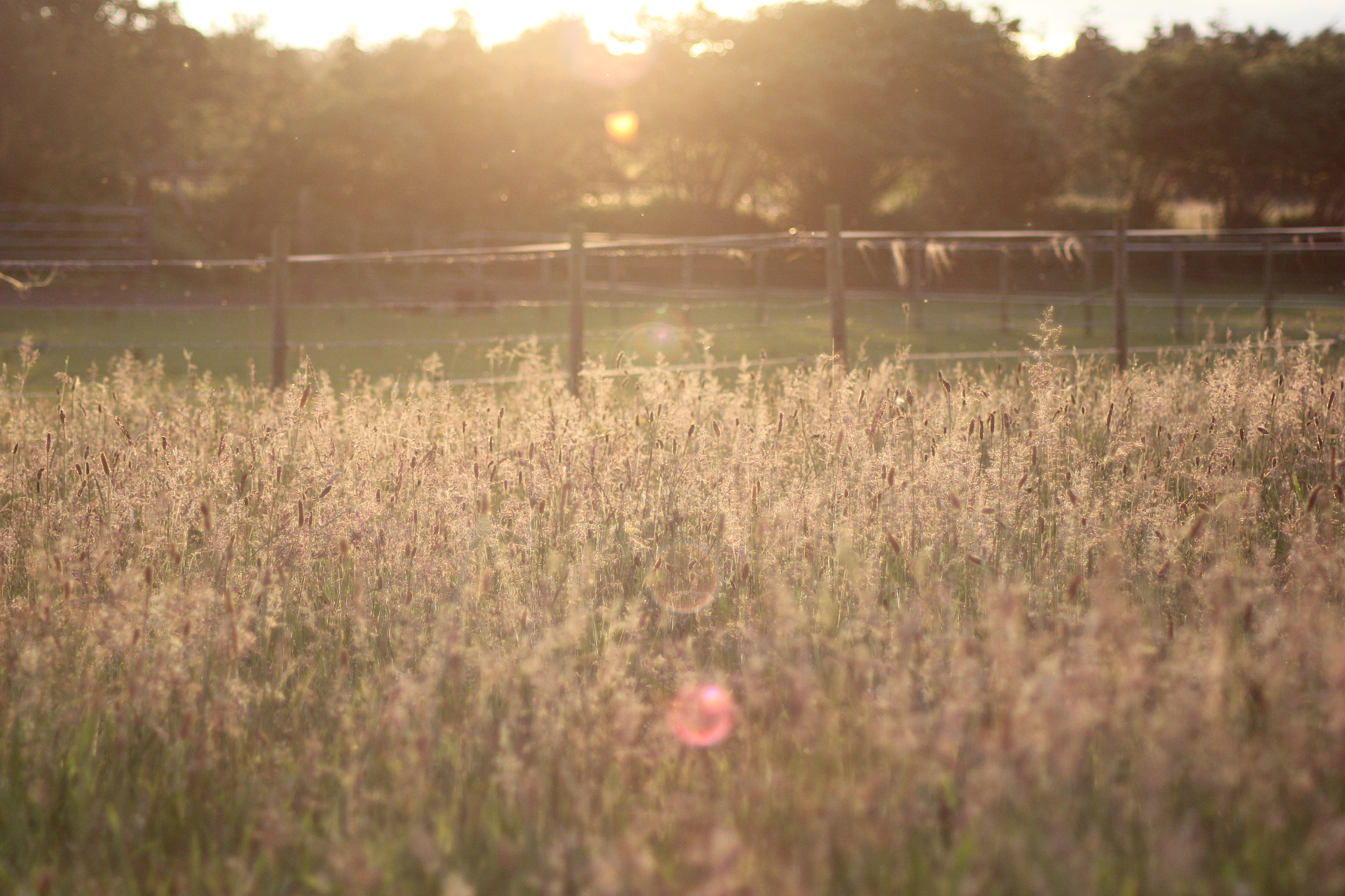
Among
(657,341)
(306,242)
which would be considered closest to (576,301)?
(657,341)

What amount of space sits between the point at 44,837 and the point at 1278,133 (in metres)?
34.0

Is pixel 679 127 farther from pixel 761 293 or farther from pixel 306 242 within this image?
pixel 761 293

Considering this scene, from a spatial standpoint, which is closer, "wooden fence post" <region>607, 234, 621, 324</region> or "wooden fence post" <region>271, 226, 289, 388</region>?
"wooden fence post" <region>271, 226, 289, 388</region>

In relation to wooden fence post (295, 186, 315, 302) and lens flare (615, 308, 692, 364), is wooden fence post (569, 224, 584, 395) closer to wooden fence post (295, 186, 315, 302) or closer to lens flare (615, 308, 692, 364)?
lens flare (615, 308, 692, 364)

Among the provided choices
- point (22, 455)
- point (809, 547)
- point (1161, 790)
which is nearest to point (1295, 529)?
point (809, 547)

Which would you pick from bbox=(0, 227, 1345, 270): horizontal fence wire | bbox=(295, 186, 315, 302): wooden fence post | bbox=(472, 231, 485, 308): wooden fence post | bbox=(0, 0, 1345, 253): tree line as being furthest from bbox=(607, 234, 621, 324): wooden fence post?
bbox=(295, 186, 315, 302): wooden fence post

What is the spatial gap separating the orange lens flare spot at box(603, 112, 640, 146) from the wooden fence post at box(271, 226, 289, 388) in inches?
995

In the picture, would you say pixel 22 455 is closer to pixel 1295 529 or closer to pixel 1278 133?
pixel 1295 529

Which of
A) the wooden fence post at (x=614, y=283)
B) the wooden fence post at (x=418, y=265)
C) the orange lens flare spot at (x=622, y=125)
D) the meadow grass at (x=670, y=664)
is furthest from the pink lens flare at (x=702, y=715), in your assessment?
the orange lens flare spot at (x=622, y=125)

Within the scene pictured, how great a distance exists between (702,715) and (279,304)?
649 cm

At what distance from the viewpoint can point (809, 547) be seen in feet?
12.0

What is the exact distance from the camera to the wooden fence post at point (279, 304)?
795 cm

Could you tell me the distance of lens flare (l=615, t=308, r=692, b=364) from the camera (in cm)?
Result: 1332

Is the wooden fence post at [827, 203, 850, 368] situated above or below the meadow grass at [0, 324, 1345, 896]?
above
